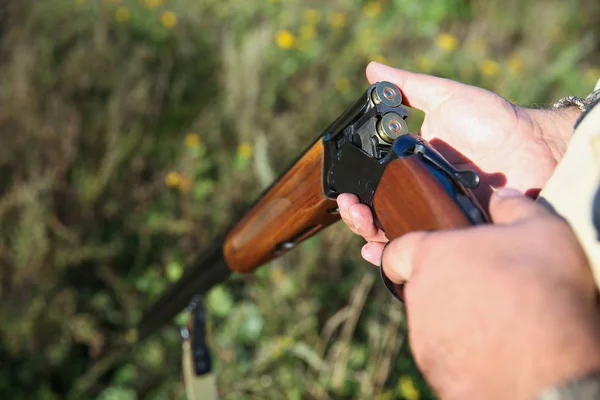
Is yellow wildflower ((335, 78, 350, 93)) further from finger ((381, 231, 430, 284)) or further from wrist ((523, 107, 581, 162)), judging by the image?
finger ((381, 231, 430, 284))

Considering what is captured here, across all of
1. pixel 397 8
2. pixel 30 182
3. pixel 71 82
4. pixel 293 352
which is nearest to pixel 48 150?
pixel 30 182

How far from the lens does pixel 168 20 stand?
10.0ft

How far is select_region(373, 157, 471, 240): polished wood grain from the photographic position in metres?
0.73

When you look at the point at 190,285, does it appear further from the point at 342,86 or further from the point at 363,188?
the point at 342,86

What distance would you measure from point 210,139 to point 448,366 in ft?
7.22

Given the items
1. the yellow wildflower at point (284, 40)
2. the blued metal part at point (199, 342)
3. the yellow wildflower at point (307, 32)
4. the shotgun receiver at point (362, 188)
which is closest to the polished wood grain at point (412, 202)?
the shotgun receiver at point (362, 188)

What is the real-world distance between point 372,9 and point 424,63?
2.81ft

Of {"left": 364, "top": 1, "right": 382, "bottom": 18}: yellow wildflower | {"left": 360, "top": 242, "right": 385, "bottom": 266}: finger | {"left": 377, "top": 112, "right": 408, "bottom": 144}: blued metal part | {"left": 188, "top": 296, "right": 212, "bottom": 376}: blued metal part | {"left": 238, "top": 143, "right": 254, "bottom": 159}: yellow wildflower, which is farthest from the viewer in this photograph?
{"left": 364, "top": 1, "right": 382, "bottom": 18}: yellow wildflower

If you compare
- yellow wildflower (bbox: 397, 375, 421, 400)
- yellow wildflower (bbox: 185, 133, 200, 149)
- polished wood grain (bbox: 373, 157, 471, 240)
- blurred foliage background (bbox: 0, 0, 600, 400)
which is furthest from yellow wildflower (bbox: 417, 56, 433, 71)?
polished wood grain (bbox: 373, 157, 471, 240)

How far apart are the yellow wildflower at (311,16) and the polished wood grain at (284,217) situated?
224cm

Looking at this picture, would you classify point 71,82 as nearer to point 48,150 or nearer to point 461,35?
point 48,150

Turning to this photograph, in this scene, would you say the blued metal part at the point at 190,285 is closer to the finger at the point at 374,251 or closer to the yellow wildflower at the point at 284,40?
the finger at the point at 374,251

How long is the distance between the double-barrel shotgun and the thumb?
2 centimetres

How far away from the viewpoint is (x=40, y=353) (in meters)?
2.04
